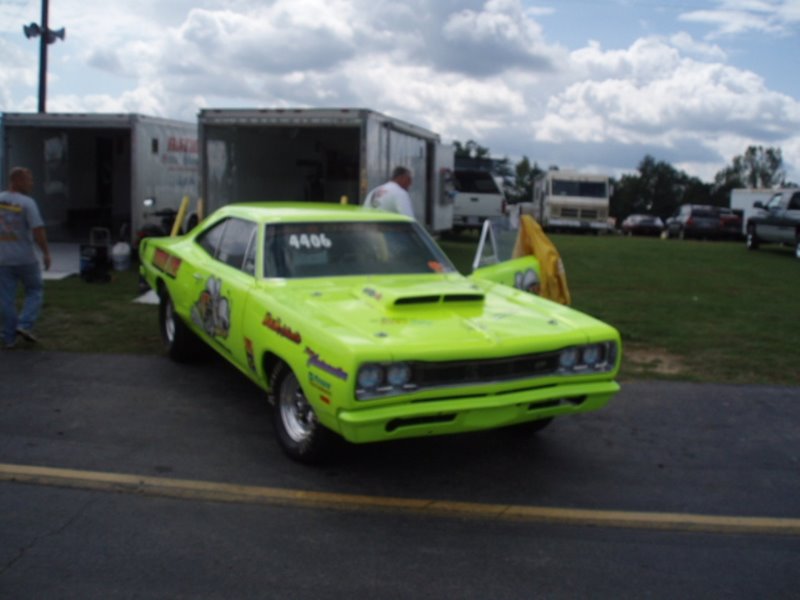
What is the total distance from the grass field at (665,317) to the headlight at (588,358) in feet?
8.54

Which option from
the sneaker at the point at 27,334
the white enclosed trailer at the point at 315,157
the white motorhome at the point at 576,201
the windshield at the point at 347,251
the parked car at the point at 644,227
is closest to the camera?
the windshield at the point at 347,251

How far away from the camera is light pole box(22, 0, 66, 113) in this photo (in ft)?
65.2

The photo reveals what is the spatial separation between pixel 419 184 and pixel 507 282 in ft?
33.9

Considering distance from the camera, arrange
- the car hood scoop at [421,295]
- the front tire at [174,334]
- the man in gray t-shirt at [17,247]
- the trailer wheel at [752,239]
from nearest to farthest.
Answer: the car hood scoop at [421,295], the front tire at [174,334], the man in gray t-shirt at [17,247], the trailer wheel at [752,239]

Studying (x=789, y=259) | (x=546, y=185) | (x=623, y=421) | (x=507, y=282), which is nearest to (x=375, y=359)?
(x=623, y=421)

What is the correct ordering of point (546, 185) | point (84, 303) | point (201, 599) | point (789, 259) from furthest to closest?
point (546, 185) < point (789, 259) < point (84, 303) < point (201, 599)

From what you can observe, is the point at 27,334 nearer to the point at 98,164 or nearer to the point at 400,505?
the point at 400,505

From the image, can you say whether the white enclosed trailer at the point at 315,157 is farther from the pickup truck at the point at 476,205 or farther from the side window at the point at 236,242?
the side window at the point at 236,242

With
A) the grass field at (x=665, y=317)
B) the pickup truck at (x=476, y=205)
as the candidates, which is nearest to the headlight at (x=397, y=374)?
the grass field at (x=665, y=317)

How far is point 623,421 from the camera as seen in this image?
6.34 metres

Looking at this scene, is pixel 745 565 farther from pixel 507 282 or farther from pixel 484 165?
pixel 484 165

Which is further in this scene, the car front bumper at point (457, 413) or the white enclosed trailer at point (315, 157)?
the white enclosed trailer at point (315, 157)

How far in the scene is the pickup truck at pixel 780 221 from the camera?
22.0 meters

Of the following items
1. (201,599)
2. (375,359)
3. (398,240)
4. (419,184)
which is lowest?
(201,599)
